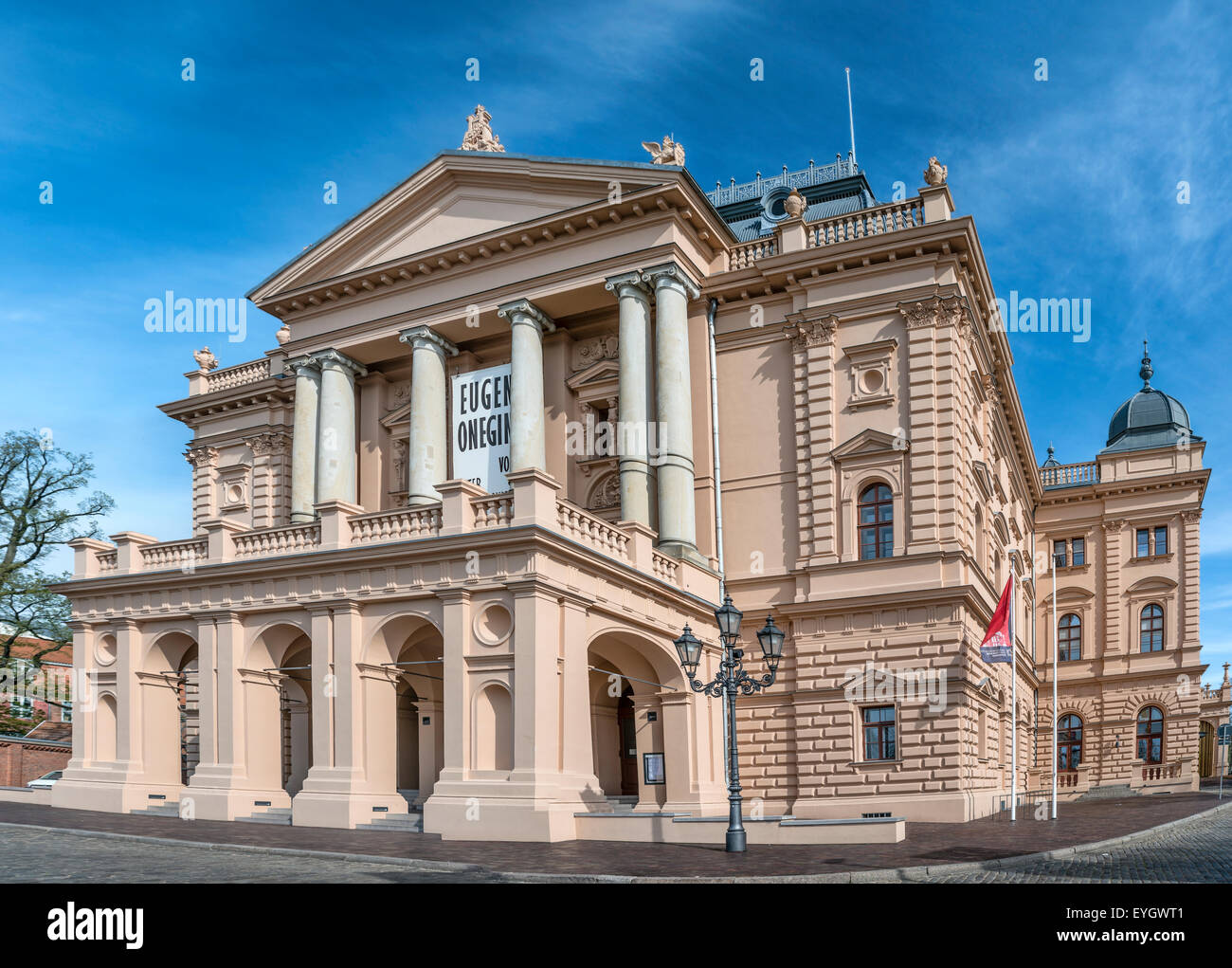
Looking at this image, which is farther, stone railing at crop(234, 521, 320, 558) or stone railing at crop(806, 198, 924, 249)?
stone railing at crop(806, 198, 924, 249)

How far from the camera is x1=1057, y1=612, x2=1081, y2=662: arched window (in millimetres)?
53938

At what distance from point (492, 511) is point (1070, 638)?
4006 cm

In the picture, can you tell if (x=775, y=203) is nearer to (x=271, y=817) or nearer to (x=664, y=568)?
(x=664, y=568)

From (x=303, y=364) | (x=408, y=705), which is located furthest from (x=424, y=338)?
(x=408, y=705)

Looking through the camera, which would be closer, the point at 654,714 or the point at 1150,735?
the point at 654,714

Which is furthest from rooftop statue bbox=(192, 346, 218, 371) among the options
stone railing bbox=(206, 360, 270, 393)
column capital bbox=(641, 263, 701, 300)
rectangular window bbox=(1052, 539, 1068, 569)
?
rectangular window bbox=(1052, 539, 1068, 569)

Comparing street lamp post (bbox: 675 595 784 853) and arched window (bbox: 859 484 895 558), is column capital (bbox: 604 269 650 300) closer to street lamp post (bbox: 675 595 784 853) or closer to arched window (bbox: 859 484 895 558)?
arched window (bbox: 859 484 895 558)

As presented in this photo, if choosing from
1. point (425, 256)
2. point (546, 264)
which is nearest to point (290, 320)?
point (425, 256)

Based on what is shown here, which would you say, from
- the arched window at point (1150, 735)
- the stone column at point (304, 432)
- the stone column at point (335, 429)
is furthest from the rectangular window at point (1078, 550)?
the stone column at point (304, 432)

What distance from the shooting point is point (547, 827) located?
20.8 meters

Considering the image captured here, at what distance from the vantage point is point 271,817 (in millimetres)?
24672

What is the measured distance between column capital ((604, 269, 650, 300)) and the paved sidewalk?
14958mm

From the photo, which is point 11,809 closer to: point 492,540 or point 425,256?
point 492,540

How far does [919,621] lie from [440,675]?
11811 millimetres
